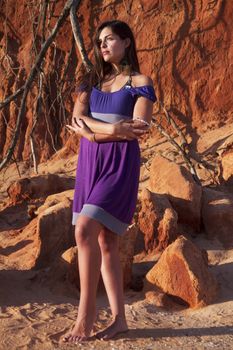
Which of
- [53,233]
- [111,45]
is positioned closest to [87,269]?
[111,45]

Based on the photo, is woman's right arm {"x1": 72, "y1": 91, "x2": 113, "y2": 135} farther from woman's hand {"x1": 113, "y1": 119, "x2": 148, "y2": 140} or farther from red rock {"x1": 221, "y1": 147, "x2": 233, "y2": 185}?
red rock {"x1": 221, "y1": 147, "x2": 233, "y2": 185}

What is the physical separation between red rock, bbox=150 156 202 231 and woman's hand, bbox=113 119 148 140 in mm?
1877

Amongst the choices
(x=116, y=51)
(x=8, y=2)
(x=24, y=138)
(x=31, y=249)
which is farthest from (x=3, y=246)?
(x=8, y=2)

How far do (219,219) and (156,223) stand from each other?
1.90ft

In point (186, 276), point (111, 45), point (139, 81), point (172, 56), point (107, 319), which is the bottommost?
point (107, 319)

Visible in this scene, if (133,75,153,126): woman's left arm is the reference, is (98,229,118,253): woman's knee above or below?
below

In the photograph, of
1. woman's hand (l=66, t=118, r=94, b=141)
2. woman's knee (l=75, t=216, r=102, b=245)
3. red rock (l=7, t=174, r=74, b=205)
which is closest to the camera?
woman's knee (l=75, t=216, r=102, b=245)

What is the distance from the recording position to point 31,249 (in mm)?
4613

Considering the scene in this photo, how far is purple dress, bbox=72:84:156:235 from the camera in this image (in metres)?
2.99

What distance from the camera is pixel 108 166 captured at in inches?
120

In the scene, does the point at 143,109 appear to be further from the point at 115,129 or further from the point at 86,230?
the point at 86,230

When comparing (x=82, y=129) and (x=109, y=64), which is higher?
(x=109, y=64)

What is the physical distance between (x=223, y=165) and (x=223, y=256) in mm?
1413

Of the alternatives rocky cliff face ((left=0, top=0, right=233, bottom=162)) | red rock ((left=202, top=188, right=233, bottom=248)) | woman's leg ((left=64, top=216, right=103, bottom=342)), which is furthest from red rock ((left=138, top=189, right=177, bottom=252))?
rocky cliff face ((left=0, top=0, right=233, bottom=162))
